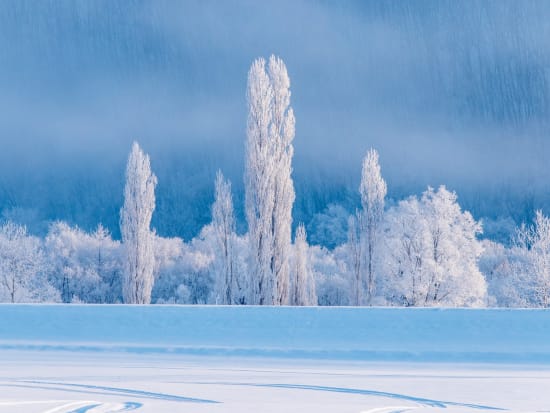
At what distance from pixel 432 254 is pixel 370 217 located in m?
6.84

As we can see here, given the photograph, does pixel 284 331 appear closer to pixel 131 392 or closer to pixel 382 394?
pixel 382 394

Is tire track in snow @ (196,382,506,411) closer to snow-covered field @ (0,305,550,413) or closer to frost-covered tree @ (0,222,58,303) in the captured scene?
snow-covered field @ (0,305,550,413)

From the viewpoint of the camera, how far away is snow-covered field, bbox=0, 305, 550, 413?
25.3 feet

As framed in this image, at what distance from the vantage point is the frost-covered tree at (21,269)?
46312 millimetres

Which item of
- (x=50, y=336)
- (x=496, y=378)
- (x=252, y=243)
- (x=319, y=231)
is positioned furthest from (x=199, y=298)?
(x=496, y=378)

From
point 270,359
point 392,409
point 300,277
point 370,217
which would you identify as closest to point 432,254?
point 370,217

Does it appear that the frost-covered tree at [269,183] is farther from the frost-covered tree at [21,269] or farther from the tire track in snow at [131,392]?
the frost-covered tree at [21,269]

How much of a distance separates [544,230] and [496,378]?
34.0m

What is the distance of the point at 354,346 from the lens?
47.3ft

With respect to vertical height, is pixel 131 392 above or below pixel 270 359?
below

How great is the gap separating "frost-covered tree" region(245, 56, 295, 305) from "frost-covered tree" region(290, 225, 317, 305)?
10.0ft

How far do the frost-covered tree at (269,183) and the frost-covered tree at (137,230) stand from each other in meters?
6.09

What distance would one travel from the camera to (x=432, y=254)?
37969mm

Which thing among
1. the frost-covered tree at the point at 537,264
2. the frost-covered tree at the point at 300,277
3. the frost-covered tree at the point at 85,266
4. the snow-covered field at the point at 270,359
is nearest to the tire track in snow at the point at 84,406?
the snow-covered field at the point at 270,359
